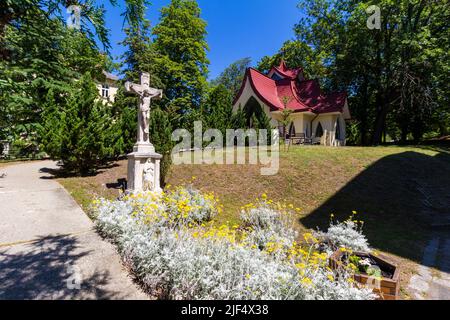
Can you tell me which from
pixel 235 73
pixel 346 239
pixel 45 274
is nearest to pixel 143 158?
pixel 45 274

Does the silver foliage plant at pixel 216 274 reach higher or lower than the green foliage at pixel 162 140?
lower

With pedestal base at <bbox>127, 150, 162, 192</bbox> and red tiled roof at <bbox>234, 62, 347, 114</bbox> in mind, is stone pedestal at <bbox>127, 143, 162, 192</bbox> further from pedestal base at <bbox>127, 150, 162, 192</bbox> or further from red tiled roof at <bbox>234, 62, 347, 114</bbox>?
red tiled roof at <bbox>234, 62, 347, 114</bbox>

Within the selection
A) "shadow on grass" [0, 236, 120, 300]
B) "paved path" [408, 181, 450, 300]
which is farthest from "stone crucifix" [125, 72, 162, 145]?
"paved path" [408, 181, 450, 300]

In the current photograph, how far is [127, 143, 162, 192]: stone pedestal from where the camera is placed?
7.08 m

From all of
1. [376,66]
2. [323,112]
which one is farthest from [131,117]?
[376,66]

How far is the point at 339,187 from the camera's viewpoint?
30.1 ft

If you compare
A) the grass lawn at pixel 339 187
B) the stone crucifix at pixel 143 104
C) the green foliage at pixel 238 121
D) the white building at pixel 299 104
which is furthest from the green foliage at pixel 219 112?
the stone crucifix at pixel 143 104

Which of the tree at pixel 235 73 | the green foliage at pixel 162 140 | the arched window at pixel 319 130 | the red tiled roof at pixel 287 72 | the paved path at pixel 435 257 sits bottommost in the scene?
the paved path at pixel 435 257

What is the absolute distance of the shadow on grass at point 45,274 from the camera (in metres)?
2.75

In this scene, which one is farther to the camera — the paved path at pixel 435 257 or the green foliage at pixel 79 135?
the green foliage at pixel 79 135

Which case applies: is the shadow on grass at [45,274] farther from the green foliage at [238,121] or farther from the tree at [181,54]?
the tree at [181,54]

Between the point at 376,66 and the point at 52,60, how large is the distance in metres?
29.4

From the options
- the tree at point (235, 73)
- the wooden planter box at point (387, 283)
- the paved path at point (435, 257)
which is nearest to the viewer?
the wooden planter box at point (387, 283)
